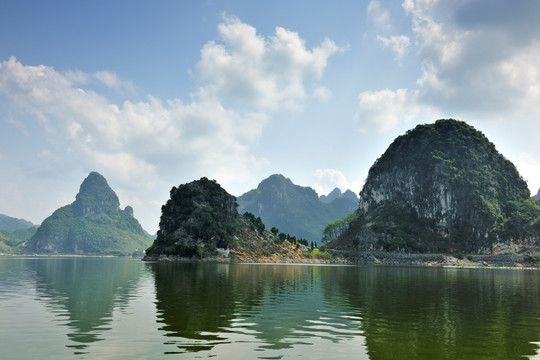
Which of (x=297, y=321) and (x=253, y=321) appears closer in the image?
(x=253, y=321)

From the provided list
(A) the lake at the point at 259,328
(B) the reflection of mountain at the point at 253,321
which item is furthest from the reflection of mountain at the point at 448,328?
(B) the reflection of mountain at the point at 253,321

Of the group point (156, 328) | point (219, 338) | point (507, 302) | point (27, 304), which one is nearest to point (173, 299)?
point (27, 304)

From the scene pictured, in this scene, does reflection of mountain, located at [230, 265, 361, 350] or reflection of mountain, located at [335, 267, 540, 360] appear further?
reflection of mountain, located at [230, 265, 361, 350]

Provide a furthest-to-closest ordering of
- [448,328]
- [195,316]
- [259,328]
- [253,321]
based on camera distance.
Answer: [195,316]
[253,321]
[448,328]
[259,328]

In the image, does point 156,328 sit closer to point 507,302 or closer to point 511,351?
point 511,351

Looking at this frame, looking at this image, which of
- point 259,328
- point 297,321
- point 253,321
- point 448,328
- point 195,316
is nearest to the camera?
point 259,328

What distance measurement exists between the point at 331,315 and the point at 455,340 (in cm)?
1176

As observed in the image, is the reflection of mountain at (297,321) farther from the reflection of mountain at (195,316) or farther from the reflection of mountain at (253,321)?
the reflection of mountain at (195,316)

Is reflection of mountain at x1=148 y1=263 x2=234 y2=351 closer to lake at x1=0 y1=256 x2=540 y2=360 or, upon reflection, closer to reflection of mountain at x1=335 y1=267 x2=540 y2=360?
lake at x1=0 y1=256 x2=540 y2=360

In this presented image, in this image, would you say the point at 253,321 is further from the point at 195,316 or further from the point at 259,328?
the point at 195,316

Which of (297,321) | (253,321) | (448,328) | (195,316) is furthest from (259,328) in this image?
(448,328)

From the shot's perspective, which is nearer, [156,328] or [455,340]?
[455,340]

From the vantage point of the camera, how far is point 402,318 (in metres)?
32.3

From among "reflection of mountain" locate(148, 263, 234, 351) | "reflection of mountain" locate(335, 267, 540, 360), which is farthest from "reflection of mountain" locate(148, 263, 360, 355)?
"reflection of mountain" locate(335, 267, 540, 360)
